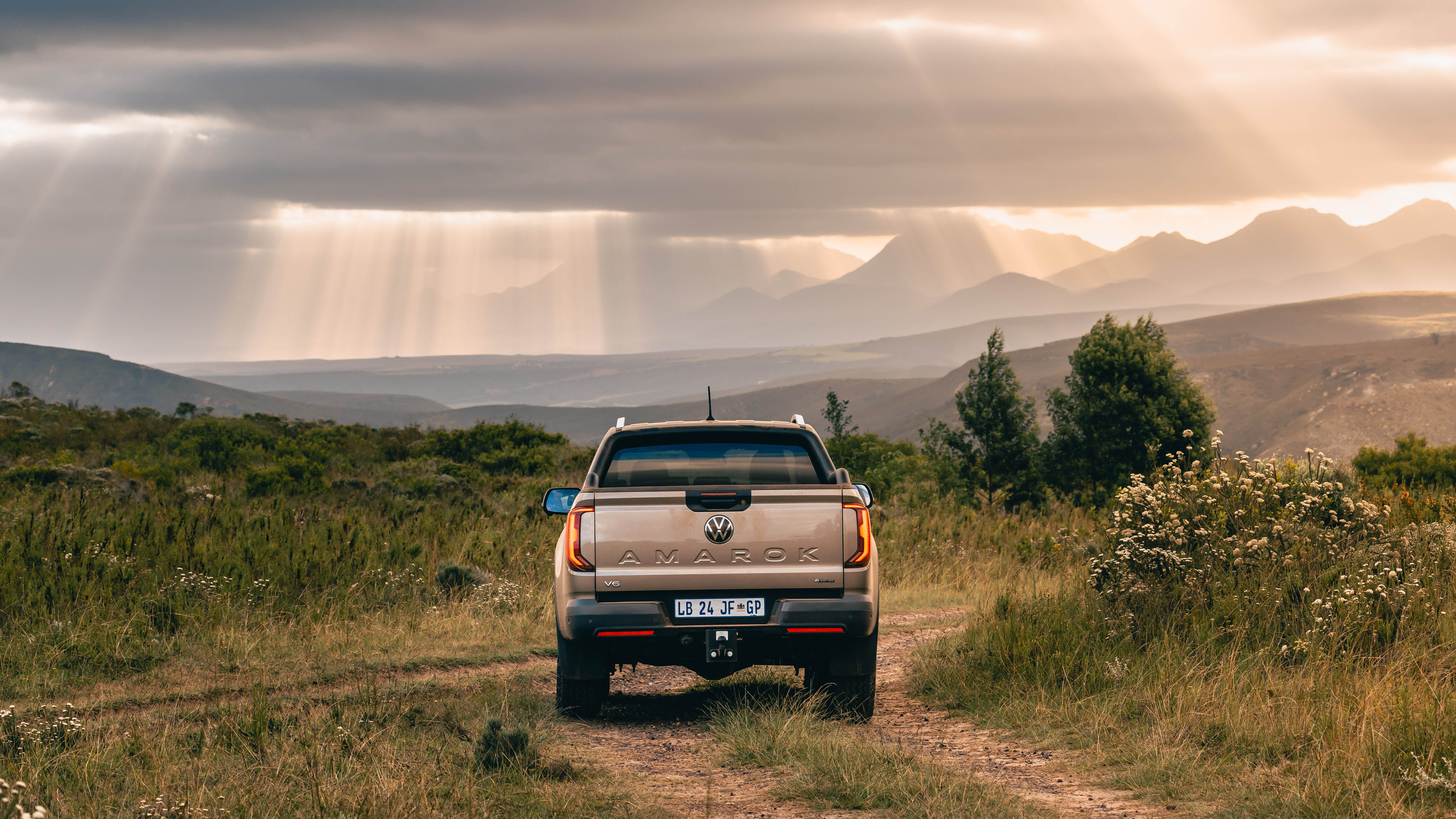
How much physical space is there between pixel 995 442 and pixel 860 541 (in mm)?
22312

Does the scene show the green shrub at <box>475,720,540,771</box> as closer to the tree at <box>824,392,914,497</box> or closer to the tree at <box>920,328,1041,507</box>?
the tree at <box>824,392,914,497</box>

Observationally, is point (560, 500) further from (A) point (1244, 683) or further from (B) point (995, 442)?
(B) point (995, 442)

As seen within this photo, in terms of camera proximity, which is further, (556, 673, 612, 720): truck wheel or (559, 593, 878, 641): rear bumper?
(556, 673, 612, 720): truck wheel

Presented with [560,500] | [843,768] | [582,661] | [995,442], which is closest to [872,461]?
[995,442]

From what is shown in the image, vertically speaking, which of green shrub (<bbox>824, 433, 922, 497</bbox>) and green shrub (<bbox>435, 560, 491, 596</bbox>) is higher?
green shrub (<bbox>824, 433, 922, 497</bbox>)

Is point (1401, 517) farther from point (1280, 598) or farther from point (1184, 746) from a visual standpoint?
point (1184, 746)

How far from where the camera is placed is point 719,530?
271 inches

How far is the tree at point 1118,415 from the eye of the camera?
2875 centimetres

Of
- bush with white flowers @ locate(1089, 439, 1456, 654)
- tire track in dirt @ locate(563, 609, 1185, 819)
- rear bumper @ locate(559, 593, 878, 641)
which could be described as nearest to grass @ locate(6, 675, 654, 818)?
tire track in dirt @ locate(563, 609, 1185, 819)

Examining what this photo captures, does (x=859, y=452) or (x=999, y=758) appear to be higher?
(x=859, y=452)

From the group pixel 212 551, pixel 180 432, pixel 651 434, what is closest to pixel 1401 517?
pixel 651 434

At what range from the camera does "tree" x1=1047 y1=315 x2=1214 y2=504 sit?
28750 millimetres

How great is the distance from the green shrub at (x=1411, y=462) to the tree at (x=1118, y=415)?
14.3 ft

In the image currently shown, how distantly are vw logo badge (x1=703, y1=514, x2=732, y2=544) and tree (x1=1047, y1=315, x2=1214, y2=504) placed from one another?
23263mm
